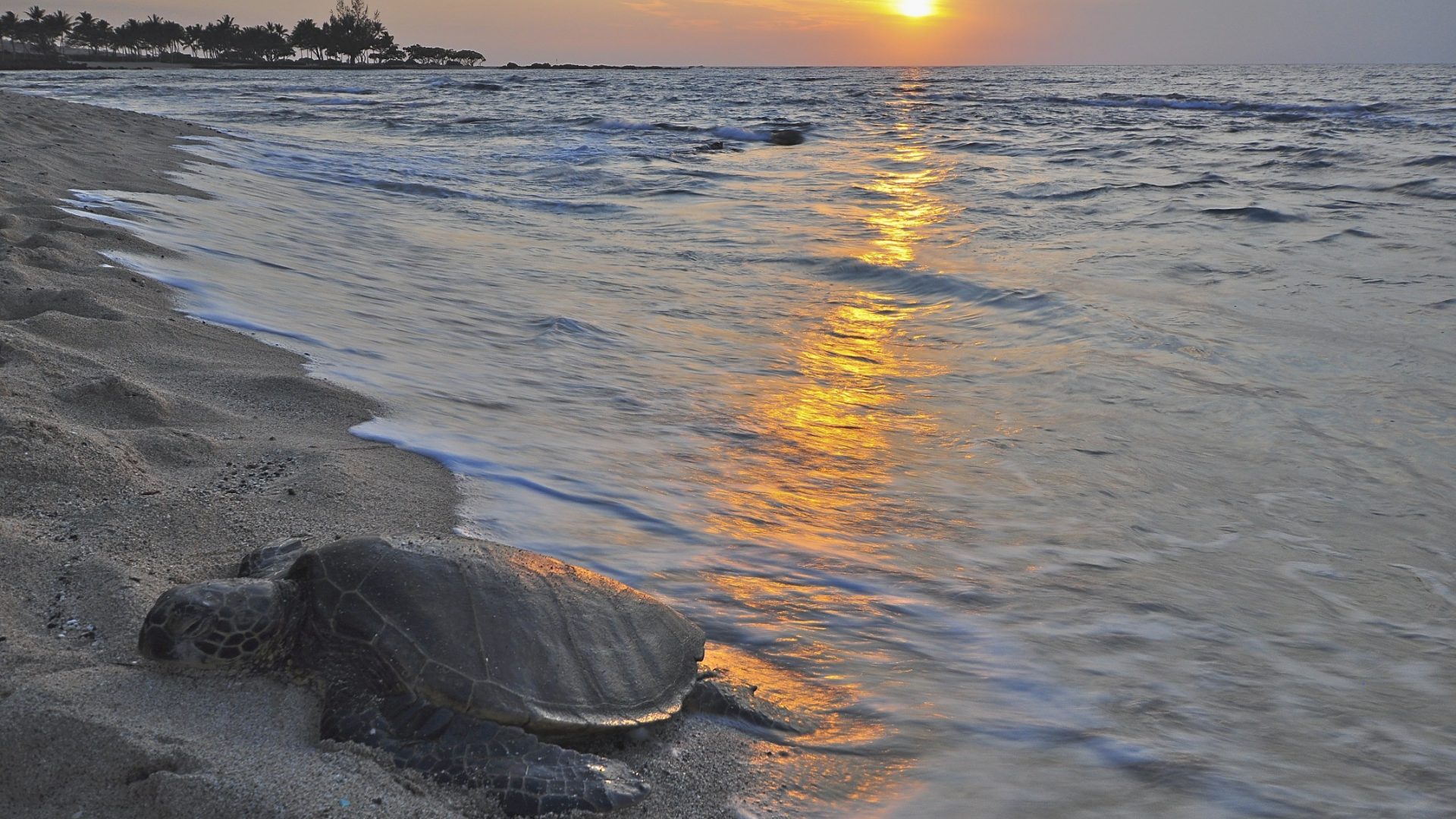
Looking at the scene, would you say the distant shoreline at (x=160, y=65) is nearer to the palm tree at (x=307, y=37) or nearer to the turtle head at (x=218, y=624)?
the palm tree at (x=307, y=37)

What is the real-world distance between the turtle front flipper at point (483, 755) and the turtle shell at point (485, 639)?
0.04m

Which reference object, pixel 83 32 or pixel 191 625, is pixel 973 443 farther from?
pixel 83 32

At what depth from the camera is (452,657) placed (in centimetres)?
226

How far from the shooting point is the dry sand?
74.8 inches

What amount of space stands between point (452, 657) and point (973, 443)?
337 cm

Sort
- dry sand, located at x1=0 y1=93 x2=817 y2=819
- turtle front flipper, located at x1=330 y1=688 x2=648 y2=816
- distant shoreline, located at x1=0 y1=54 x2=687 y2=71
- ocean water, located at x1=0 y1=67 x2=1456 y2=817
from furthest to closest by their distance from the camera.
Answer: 1. distant shoreline, located at x1=0 y1=54 x2=687 y2=71
2. ocean water, located at x1=0 y1=67 x2=1456 y2=817
3. turtle front flipper, located at x1=330 y1=688 x2=648 y2=816
4. dry sand, located at x1=0 y1=93 x2=817 y2=819

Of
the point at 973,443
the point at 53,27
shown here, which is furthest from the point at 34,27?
the point at 973,443

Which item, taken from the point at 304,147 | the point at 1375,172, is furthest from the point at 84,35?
the point at 1375,172

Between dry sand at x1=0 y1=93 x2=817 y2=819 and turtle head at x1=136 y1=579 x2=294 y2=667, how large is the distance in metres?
0.05

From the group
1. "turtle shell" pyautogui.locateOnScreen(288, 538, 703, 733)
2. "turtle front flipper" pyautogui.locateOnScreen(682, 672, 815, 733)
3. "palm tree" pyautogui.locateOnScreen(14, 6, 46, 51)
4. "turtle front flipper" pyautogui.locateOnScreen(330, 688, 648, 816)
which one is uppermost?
"palm tree" pyautogui.locateOnScreen(14, 6, 46, 51)

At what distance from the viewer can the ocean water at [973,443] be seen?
2.74m

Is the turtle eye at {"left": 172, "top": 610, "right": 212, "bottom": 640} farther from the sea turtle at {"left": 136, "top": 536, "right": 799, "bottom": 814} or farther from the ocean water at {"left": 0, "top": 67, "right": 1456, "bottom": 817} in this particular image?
the ocean water at {"left": 0, "top": 67, "right": 1456, "bottom": 817}

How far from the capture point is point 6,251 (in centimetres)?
486

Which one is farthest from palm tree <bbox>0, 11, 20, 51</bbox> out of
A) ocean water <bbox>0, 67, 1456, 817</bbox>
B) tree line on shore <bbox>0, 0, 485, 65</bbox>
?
ocean water <bbox>0, 67, 1456, 817</bbox>
